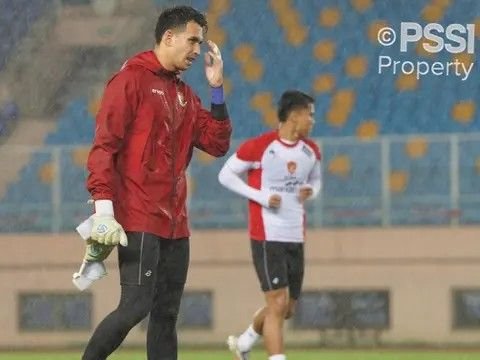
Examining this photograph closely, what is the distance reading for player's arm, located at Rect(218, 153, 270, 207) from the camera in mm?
7660

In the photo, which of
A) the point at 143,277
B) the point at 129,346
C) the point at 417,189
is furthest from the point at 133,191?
the point at 417,189

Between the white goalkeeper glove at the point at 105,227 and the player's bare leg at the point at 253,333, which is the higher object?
the white goalkeeper glove at the point at 105,227

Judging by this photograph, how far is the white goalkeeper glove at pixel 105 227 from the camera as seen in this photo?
495cm

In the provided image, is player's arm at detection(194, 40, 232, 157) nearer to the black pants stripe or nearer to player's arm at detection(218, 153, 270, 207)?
the black pants stripe

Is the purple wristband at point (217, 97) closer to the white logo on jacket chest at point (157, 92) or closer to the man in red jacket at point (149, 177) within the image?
the man in red jacket at point (149, 177)

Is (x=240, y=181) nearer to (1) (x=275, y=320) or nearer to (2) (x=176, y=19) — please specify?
(1) (x=275, y=320)

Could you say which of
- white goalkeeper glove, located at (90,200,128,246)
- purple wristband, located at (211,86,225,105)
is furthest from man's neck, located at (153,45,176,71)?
white goalkeeper glove, located at (90,200,128,246)

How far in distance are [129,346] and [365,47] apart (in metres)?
3.02

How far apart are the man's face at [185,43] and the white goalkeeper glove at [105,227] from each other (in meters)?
0.57

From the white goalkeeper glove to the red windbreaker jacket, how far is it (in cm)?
4

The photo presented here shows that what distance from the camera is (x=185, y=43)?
5.13 m

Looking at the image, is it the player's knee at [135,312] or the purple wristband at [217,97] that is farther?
the purple wristband at [217,97]

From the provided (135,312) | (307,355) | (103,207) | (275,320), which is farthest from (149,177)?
(307,355)

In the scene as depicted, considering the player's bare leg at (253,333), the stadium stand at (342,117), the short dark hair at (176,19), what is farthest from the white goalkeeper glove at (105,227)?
the stadium stand at (342,117)
